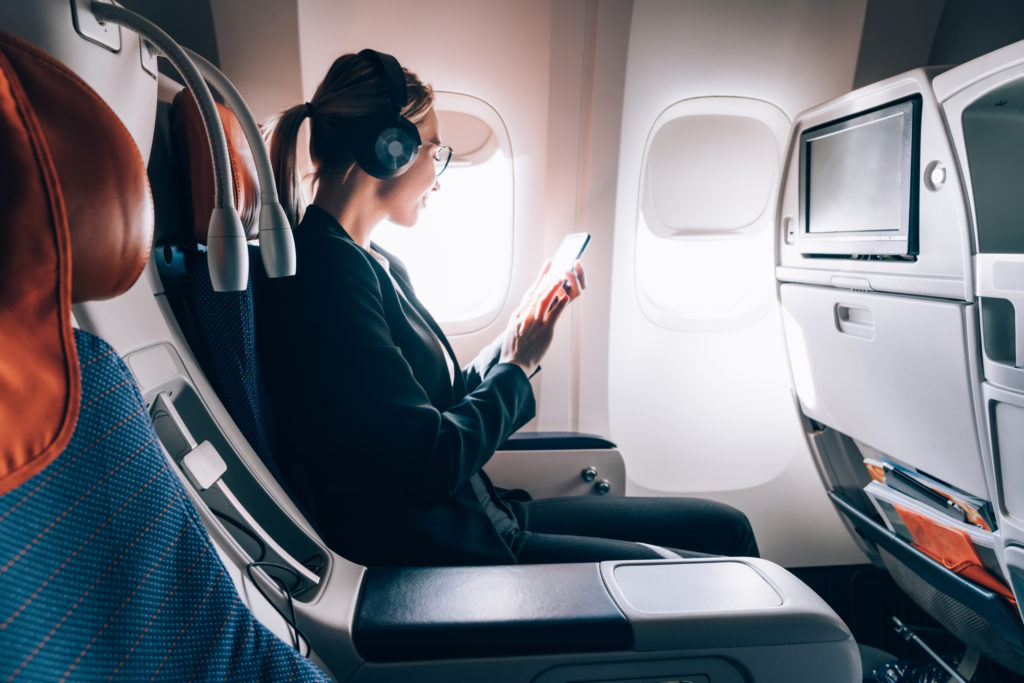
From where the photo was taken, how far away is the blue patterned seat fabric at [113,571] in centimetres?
40

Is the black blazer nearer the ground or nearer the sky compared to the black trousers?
nearer the sky

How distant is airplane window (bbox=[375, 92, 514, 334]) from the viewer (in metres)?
1.92

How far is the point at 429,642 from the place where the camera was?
2.83ft

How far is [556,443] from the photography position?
1.69 meters

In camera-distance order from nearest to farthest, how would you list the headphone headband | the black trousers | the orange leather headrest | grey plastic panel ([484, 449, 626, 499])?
1. the orange leather headrest
2. the headphone headband
3. the black trousers
4. grey plastic panel ([484, 449, 626, 499])

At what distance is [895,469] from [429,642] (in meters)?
1.32

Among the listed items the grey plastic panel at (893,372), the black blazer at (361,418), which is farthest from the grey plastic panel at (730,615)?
the grey plastic panel at (893,372)

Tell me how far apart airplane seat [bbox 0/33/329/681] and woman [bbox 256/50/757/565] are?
1.47 feet

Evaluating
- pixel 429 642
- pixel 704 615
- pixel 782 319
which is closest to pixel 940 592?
pixel 782 319

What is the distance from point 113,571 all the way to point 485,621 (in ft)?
1.79

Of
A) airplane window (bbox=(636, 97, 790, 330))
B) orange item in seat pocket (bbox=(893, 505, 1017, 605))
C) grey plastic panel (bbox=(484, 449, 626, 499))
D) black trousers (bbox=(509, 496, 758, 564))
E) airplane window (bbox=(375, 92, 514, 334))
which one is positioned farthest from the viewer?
airplane window (bbox=(636, 97, 790, 330))

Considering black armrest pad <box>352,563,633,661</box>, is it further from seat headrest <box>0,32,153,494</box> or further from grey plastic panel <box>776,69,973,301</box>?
grey plastic panel <box>776,69,973,301</box>

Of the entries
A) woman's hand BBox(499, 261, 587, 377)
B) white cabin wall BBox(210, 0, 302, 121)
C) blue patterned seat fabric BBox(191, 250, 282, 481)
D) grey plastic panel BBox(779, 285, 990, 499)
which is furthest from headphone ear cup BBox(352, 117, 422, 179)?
grey plastic panel BBox(779, 285, 990, 499)

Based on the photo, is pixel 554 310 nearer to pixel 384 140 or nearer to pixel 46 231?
pixel 384 140
